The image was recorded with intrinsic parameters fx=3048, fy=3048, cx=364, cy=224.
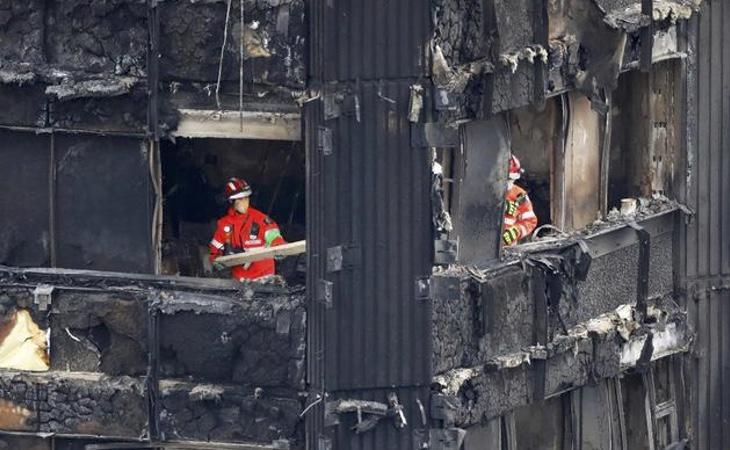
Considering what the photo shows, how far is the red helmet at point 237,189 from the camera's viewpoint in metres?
21.8

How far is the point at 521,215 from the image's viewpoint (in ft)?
76.1

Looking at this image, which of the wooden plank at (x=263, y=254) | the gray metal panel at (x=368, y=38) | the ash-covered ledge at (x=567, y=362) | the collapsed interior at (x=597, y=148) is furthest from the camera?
the collapsed interior at (x=597, y=148)

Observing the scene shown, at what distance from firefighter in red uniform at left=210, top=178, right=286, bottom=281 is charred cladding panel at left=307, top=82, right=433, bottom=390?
1304 mm

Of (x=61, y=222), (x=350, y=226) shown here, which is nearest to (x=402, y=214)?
(x=350, y=226)

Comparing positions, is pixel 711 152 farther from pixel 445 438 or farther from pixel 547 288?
pixel 445 438

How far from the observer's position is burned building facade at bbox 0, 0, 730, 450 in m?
20.4

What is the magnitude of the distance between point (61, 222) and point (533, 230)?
4119 millimetres

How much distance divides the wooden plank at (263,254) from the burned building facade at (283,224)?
0.19 m

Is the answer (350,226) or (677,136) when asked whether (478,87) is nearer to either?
(350,226)

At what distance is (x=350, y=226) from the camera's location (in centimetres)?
2045

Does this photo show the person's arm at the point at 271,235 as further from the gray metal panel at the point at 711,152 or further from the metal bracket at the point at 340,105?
the gray metal panel at the point at 711,152

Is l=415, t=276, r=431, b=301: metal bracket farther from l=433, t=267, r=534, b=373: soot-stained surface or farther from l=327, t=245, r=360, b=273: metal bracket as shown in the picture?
l=327, t=245, r=360, b=273: metal bracket

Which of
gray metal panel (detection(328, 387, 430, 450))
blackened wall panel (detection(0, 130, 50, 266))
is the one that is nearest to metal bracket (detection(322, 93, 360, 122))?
gray metal panel (detection(328, 387, 430, 450))

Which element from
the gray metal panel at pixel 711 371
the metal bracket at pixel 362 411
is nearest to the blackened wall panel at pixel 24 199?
the metal bracket at pixel 362 411
